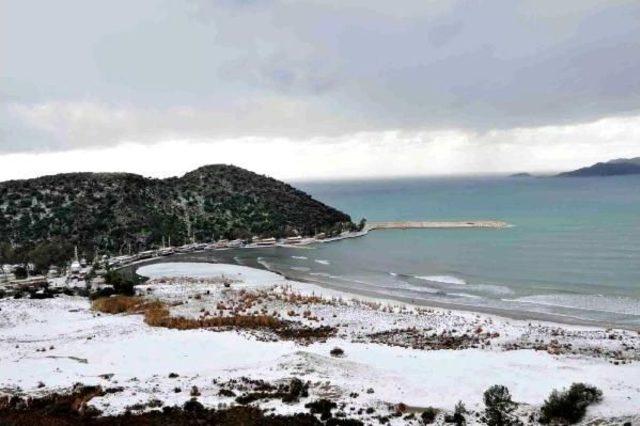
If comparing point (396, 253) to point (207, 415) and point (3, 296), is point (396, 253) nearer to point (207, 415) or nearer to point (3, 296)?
point (3, 296)

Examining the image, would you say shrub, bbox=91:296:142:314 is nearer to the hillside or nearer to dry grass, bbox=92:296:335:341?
dry grass, bbox=92:296:335:341

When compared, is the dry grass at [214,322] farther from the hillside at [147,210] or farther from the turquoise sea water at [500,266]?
the hillside at [147,210]

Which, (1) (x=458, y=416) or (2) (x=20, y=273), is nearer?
(1) (x=458, y=416)

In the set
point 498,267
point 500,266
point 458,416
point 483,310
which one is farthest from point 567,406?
point 500,266

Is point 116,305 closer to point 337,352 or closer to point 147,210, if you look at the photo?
point 337,352

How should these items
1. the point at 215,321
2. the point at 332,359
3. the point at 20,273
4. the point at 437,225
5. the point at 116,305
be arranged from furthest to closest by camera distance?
the point at 437,225
the point at 20,273
the point at 116,305
the point at 215,321
the point at 332,359

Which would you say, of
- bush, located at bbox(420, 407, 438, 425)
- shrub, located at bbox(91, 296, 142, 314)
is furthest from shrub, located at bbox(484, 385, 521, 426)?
shrub, located at bbox(91, 296, 142, 314)
